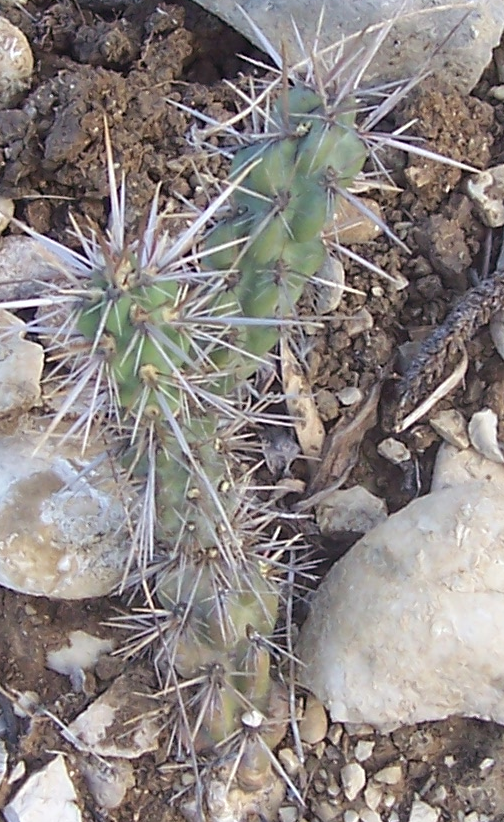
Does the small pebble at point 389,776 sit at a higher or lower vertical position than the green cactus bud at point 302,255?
lower

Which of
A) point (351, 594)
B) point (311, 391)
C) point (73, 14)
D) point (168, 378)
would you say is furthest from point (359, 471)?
point (73, 14)

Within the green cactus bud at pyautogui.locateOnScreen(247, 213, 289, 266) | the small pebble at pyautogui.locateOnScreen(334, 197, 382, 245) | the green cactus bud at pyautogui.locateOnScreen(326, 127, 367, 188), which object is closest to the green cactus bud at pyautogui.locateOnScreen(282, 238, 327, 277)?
the green cactus bud at pyautogui.locateOnScreen(247, 213, 289, 266)

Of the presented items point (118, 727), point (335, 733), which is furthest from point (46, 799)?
point (335, 733)

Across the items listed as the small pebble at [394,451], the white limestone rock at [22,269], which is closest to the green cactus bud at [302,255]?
the small pebble at [394,451]

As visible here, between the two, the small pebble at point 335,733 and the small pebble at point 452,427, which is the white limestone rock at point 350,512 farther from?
the small pebble at point 335,733

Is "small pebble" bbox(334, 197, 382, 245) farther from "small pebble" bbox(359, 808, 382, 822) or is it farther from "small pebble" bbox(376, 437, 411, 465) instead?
"small pebble" bbox(359, 808, 382, 822)

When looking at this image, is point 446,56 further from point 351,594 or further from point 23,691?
point 23,691
